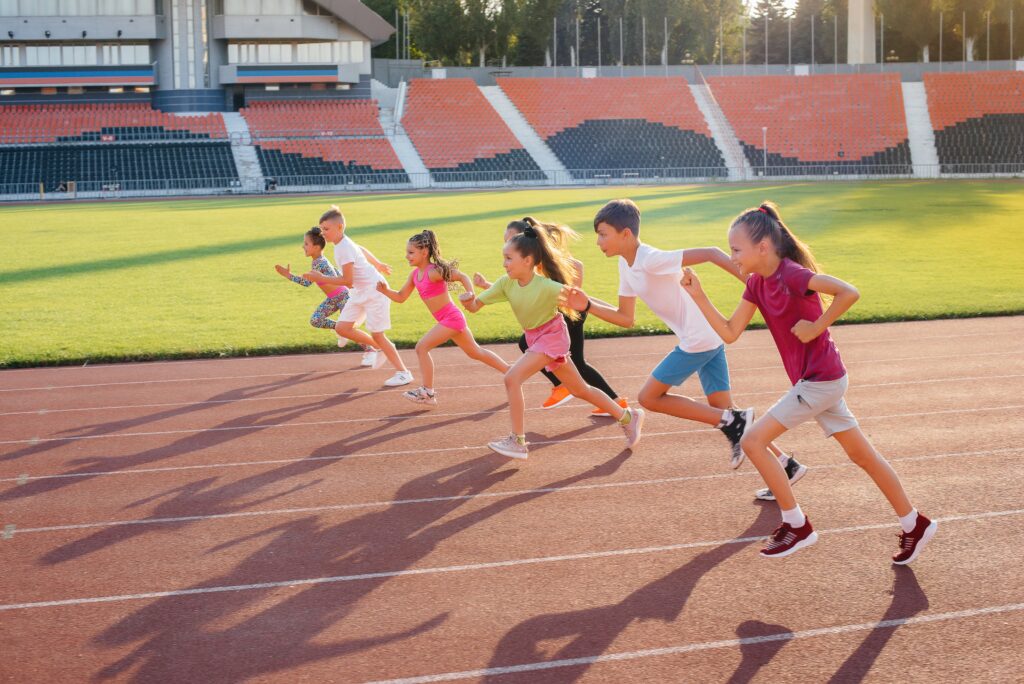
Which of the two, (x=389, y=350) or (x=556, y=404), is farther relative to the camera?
(x=389, y=350)

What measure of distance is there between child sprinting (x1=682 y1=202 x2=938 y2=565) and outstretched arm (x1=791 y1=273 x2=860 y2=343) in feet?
0.19

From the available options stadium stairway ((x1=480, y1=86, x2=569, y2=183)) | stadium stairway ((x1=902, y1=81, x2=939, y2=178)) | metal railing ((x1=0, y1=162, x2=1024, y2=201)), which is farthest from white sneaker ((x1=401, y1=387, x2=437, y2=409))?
stadium stairway ((x1=902, y1=81, x2=939, y2=178))

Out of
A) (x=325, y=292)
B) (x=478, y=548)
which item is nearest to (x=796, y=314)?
(x=478, y=548)

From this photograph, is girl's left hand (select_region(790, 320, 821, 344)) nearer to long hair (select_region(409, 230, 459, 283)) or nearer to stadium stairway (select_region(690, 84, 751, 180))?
long hair (select_region(409, 230, 459, 283))

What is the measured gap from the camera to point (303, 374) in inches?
467

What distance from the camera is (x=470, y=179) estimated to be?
58.9 meters

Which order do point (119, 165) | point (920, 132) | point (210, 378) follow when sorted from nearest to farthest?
point (210, 378) → point (119, 165) → point (920, 132)

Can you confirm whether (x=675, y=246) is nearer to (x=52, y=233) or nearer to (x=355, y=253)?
(x=355, y=253)

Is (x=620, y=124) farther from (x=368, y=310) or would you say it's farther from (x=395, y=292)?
(x=395, y=292)

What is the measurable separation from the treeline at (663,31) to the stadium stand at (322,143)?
1778 centimetres

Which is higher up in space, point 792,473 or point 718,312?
point 718,312

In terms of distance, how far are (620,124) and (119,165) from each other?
95.2 feet

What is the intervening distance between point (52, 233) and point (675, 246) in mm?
18147

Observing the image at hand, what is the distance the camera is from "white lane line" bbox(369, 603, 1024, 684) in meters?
4.61
